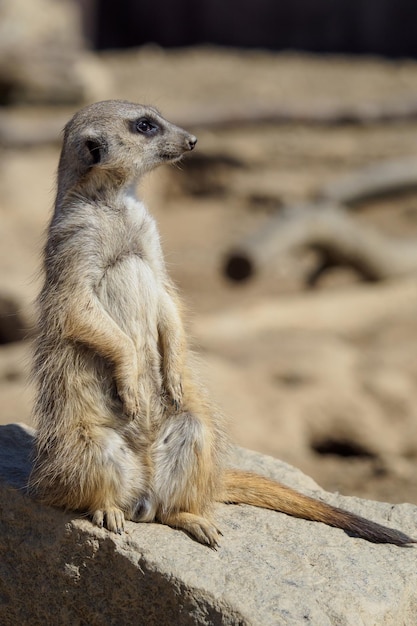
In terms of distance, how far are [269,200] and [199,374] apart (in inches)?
315

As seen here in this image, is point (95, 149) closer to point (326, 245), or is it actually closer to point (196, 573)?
point (196, 573)

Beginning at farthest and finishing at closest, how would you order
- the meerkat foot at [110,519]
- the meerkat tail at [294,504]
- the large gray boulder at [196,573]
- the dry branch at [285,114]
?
the dry branch at [285,114] → the meerkat tail at [294,504] → the meerkat foot at [110,519] → the large gray boulder at [196,573]

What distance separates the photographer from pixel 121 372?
3.06m

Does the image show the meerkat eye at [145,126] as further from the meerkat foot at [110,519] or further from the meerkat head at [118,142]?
the meerkat foot at [110,519]

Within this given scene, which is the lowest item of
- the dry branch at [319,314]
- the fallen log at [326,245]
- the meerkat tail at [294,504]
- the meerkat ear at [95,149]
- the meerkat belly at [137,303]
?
the meerkat tail at [294,504]

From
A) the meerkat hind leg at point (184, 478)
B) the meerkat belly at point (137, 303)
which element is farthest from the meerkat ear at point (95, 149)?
the meerkat hind leg at point (184, 478)

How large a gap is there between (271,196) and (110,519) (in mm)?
8539

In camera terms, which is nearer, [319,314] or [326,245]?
[319,314]

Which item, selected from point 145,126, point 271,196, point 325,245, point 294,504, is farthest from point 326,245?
point 294,504

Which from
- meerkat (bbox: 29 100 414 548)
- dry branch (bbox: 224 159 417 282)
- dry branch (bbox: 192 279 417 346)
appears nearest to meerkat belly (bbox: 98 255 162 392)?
meerkat (bbox: 29 100 414 548)

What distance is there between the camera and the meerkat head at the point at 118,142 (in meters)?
3.17

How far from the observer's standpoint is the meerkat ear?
3.15 m

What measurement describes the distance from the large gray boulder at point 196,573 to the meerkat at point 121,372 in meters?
0.07

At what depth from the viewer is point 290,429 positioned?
5910mm
